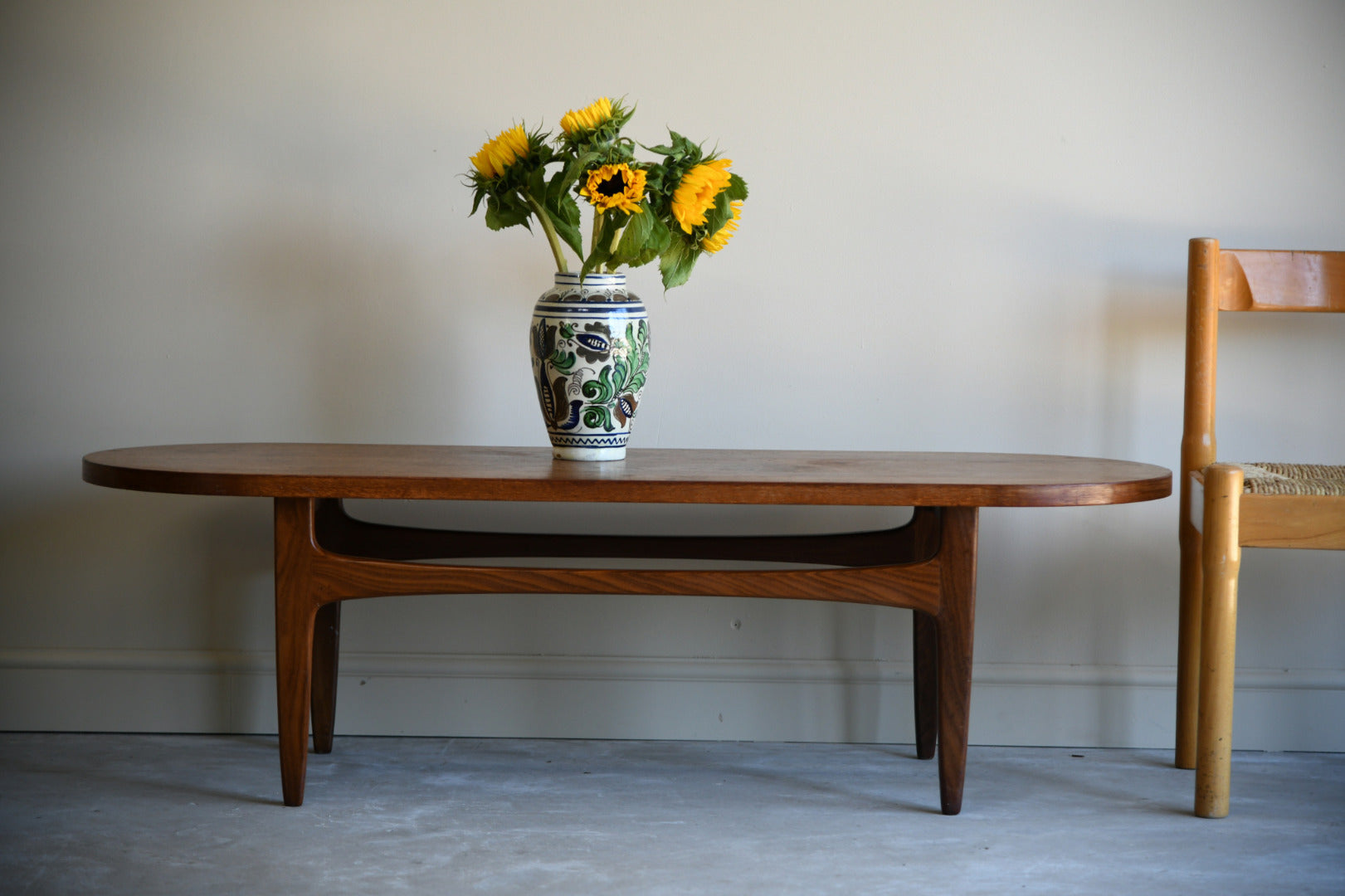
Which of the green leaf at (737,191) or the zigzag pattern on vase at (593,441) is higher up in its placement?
the green leaf at (737,191)

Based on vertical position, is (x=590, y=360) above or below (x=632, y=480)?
above

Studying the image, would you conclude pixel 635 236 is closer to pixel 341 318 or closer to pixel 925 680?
pixel 341 318

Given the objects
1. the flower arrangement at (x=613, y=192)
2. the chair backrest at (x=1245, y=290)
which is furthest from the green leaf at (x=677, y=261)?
the chair backrest at (x=1245, y=290)

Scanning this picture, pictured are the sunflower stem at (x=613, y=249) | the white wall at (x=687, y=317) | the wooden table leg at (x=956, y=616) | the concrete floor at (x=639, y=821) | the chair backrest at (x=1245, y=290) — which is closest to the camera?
the concrete floor at (x=639, y=821)

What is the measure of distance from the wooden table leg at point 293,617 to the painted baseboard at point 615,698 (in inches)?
15.1

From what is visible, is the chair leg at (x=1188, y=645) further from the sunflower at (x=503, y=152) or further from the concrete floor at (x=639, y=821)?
the sunflower at (x=503, y=152)

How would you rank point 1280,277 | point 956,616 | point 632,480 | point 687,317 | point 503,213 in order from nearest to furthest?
point 632,480 < point 956,616 < point 503,213 < point 1280,277 < point 687,317

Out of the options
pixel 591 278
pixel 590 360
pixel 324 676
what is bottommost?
pixel 324 676

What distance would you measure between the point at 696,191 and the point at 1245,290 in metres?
0.82

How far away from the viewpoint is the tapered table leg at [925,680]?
66.4 inches

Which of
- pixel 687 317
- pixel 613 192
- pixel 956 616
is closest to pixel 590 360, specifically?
pixel 613 192

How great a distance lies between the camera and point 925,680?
5.54ft

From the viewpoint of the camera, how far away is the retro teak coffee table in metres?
1.29

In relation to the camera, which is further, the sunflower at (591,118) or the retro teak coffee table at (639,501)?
the sunflower at (591,118)
